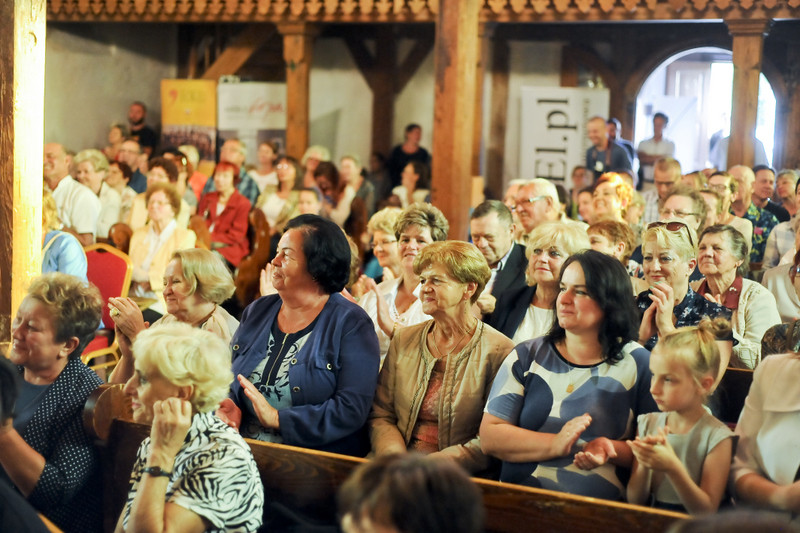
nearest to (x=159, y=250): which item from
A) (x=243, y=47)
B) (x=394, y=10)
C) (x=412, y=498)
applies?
(x=394, y=10)

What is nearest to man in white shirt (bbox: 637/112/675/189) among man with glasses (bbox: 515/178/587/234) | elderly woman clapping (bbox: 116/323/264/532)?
man with glasses (bbox: 515/178/587/234)

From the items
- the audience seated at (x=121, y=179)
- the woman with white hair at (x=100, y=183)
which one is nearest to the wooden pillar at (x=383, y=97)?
the audience seated at (x=121, y=179)

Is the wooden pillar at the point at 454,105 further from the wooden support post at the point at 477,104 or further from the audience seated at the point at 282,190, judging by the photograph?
the audience seated at the point at 282,190

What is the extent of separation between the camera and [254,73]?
1200cm

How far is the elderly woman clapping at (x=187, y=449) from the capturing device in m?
2.29

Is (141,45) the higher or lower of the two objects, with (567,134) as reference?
higher

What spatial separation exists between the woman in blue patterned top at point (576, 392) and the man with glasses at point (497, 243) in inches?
55.9

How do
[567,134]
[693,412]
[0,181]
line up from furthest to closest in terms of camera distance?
[567,134]
[0,181]
[693,412]

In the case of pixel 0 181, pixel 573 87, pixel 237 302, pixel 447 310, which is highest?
pixel 573 87

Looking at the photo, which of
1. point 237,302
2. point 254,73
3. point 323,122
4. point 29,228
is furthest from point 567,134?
point 29,228

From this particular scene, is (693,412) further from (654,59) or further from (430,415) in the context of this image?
(654,59)

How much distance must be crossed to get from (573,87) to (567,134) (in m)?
0.72

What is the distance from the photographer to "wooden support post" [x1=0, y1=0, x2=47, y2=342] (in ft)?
11.9

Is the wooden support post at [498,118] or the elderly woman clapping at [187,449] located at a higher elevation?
the wooden support post at [498,118]
